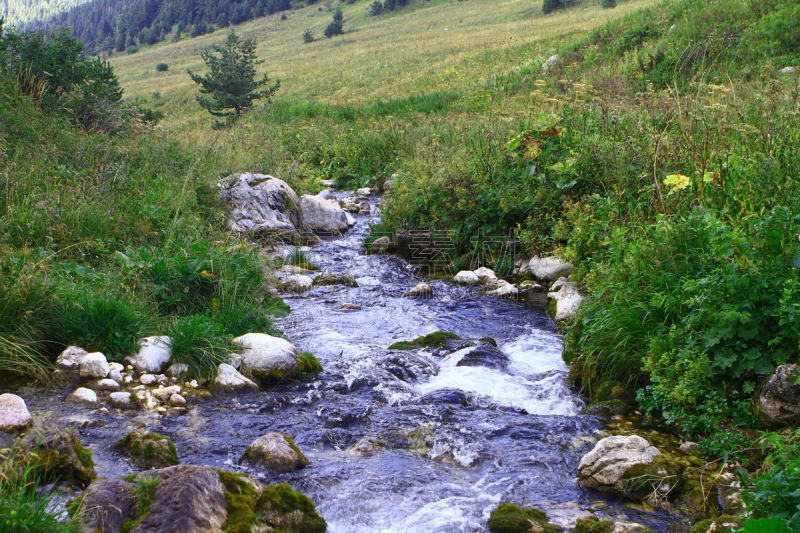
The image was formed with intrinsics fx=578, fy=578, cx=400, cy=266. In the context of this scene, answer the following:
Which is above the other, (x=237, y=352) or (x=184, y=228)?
(x=184, y=228)

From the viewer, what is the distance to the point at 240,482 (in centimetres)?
302

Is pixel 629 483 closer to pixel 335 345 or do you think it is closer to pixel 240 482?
pixel 240 482

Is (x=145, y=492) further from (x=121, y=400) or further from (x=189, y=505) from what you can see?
(x=121, y=400)

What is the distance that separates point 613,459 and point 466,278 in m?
4.98

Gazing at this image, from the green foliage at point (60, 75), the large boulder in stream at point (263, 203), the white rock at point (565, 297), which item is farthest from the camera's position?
the large boulder in stream at point (263, 203)

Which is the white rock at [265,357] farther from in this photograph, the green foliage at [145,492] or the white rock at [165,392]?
the green foliage at [145,492]

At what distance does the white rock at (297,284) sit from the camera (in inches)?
316

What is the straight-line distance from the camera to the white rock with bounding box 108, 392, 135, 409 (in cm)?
435

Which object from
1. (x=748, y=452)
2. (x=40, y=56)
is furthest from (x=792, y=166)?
(x=40, y=56)

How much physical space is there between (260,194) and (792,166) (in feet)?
27.4

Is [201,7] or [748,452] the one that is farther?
[201,7]

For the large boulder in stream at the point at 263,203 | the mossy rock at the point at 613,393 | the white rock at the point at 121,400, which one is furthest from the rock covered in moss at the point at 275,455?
the large boulder in stream at the point at 263,203

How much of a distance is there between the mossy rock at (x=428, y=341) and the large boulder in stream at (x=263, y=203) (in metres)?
4.46

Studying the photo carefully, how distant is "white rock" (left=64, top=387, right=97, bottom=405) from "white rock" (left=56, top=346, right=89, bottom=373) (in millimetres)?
289
